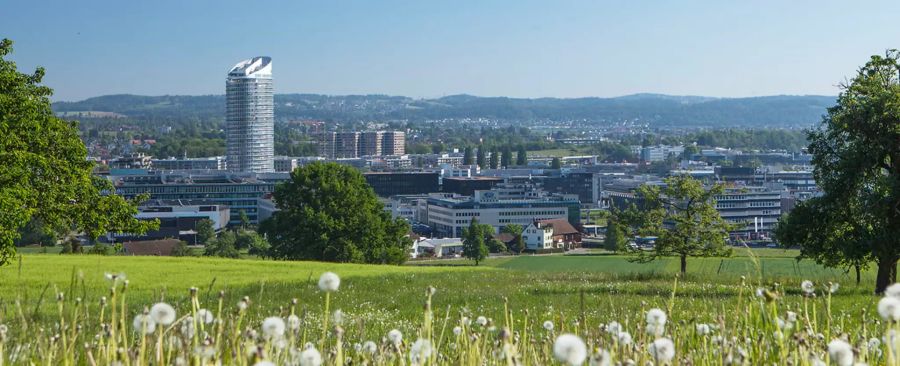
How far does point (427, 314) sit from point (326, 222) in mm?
40140

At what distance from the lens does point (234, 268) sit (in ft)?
81.7

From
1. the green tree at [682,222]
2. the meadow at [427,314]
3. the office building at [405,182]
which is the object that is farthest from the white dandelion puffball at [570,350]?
the office building at [405,182]

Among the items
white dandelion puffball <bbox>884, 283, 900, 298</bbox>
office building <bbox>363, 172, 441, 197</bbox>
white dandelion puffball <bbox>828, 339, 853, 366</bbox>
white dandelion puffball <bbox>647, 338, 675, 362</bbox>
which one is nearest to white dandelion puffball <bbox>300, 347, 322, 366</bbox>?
white dandelion puffball <bbox>647, 338, 675, 362</bbox>

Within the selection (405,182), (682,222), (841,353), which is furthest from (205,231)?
(841,353)

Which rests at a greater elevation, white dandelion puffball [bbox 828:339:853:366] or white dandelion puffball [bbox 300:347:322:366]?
white dandelion puffball [bbox 828:339:853:366]

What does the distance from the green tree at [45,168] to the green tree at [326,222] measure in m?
20.0

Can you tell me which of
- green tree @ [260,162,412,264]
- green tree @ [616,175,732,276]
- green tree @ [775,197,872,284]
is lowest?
green tree @ [260,162,412,264]

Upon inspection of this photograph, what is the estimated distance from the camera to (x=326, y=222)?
4269 centimetres

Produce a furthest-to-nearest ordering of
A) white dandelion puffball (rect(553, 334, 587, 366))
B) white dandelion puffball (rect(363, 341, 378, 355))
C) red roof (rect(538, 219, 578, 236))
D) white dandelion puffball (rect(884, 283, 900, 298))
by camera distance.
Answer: red roof (rect(538, 219, 578, 236)) → white dandelion puffball (rect(363, 341, 378, 355)) → white dandelion puffball (rect(884, 283, 900, 298)) → white dandelion puffball (rect(553, 334, 587, 366))

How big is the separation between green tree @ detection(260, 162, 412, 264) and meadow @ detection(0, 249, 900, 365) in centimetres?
1496

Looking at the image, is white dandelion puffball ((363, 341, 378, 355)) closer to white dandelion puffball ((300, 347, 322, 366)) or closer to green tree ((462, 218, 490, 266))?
white dandelion puffball ((300, 347, 322, 366))

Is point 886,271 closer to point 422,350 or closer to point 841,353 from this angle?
point 422,350

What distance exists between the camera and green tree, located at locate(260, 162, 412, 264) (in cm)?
4291

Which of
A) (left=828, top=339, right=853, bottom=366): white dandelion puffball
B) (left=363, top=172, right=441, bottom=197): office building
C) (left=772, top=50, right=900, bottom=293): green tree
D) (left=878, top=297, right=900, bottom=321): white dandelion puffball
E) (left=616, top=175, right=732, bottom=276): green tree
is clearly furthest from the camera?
(left=363, top=172, right=441, bottom=197): office building
